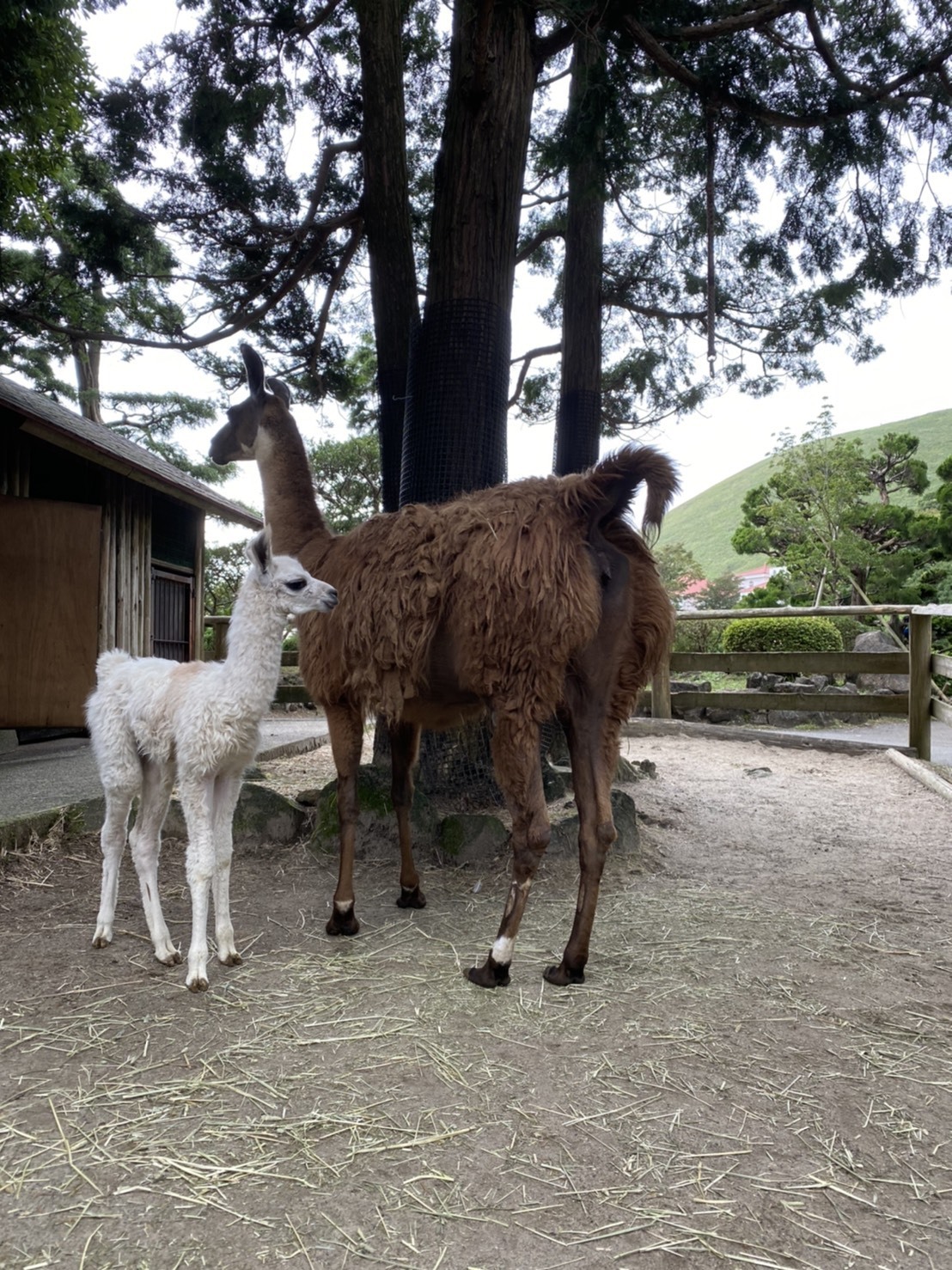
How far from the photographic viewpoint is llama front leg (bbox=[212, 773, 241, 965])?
2717 mm

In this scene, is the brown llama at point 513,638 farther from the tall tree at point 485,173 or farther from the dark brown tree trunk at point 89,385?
the dark brown tree trunk at point 89,385

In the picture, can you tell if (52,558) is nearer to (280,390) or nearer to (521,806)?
(280,390)

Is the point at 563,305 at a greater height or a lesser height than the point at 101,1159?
greater

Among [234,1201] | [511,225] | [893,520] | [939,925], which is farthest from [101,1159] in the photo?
[893,520]

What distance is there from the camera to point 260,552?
105 inches

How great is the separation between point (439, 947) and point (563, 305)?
594cm

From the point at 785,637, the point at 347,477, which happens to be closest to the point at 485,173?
the point at 785,637

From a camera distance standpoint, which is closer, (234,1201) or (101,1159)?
(234,1201)

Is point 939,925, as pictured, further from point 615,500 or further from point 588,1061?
point 615,500

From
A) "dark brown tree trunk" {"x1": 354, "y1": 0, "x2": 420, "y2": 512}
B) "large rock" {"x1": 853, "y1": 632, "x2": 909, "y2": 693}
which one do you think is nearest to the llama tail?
"dark brown tree trunk" {"x1": 354, "y1": 0, "x2": 420, "y2": 512}

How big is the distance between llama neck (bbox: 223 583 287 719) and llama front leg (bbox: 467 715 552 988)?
835mm

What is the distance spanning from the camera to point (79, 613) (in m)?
7.35

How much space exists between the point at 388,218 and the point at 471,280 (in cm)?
153

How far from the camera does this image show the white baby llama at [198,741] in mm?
2590
